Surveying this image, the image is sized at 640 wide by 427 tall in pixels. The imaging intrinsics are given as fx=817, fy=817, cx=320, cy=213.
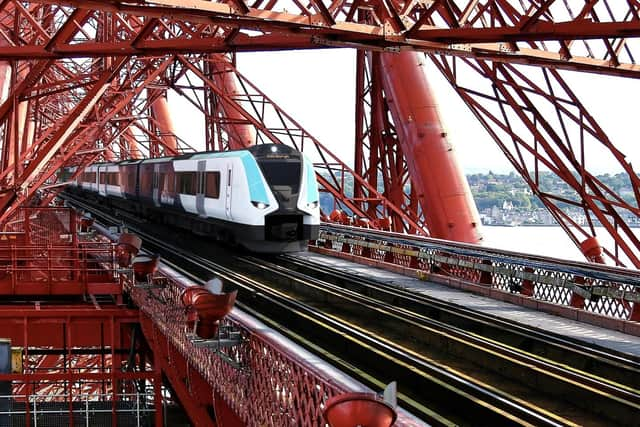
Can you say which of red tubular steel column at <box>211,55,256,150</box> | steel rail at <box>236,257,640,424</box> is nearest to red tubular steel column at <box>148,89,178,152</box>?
red tubular steel column at <box>211,55,256,150</box>

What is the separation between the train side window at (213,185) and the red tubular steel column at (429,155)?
230 inches

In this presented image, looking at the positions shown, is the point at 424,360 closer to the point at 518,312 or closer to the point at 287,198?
the point at 518,312

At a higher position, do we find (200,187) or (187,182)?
(187,182)

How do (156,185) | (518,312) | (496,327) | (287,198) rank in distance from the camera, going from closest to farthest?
(496,327) → (518,312) → (287,198) → (156,185)

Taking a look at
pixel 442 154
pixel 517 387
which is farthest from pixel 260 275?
pixel 517 387

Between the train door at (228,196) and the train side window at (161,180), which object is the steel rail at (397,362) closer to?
the train door at (228,196)

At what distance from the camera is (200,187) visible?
22.9 metres

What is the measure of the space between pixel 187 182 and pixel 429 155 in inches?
387

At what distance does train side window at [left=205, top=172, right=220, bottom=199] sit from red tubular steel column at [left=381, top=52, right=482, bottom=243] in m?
5.84

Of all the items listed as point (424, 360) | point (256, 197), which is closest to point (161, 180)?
point (256, 197)

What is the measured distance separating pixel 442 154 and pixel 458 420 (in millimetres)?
10119

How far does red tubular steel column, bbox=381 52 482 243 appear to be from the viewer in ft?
55.2

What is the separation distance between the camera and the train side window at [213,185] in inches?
838

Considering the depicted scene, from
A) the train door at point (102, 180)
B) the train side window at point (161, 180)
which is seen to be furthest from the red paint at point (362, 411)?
the train door at point (102, 180)
